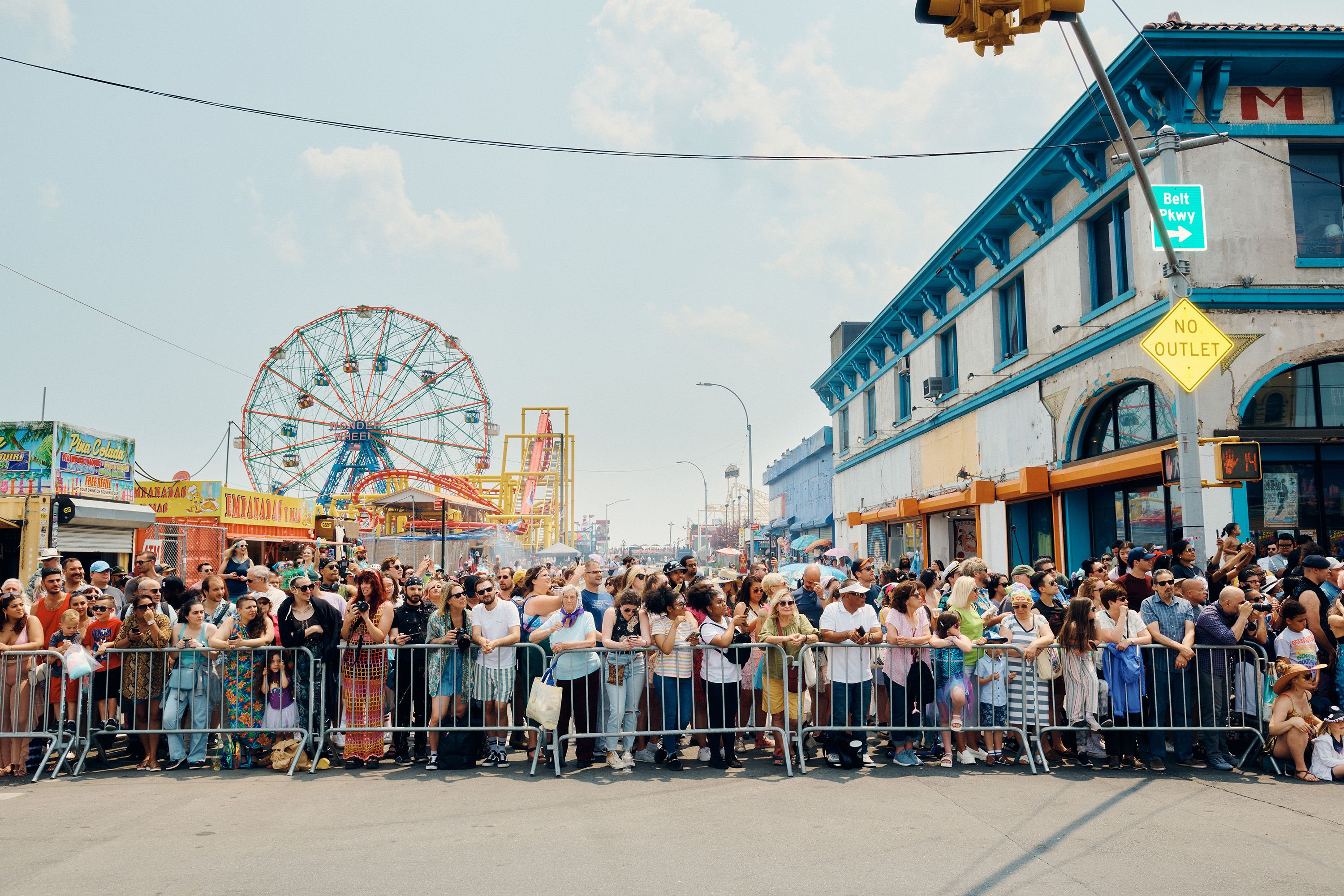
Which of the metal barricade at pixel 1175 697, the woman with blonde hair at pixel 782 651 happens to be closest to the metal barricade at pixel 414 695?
the woman with blonde hair at pixel 782 651

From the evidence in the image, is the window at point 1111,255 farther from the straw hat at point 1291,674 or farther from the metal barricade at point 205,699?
the metal barricade at point 205,699

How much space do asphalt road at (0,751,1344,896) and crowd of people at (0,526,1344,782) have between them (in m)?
0.38

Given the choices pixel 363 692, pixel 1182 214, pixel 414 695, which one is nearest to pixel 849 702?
pixel 414 695

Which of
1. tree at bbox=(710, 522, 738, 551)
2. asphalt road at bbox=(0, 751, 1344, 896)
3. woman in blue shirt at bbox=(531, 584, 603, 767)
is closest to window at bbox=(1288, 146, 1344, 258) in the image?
asphalt road at bbox=(0, 751, 1344, 896)

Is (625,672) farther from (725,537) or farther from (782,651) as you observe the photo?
(725,537)

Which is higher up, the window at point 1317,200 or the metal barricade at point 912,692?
the window at point 1317,200

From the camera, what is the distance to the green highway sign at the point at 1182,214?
1027 cm

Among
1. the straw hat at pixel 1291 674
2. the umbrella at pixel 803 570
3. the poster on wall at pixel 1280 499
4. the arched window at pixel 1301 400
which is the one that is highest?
the arched window at pixel 1301 400

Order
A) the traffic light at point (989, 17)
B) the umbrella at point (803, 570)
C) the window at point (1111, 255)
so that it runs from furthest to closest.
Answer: the window at point (1111, 255) < the umbrella at point (803, 570) < the traffic light at point (989, 17)

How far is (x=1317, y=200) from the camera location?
547 inches

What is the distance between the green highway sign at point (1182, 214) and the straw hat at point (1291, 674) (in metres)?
4.91

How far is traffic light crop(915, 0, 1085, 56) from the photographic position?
5.32 metres

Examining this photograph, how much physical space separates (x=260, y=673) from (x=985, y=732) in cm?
669

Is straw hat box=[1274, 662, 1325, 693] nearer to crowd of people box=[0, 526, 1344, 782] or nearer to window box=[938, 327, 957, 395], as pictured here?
crowd of people box=[0, 526, 1344, 782]
